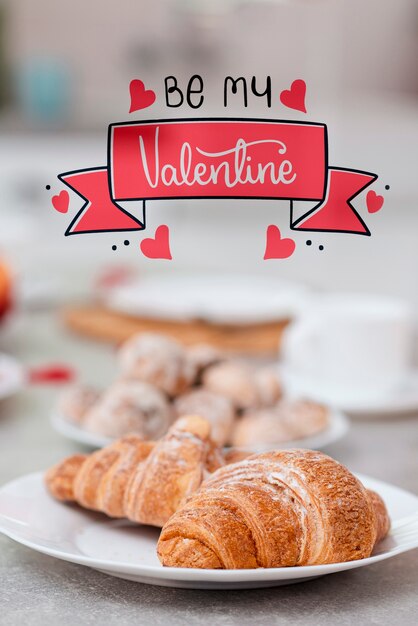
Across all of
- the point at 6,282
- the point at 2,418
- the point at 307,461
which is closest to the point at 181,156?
the point at 307,461

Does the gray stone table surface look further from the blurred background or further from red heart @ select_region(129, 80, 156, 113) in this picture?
the blurred background

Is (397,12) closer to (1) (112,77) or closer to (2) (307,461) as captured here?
(1) (112,77)

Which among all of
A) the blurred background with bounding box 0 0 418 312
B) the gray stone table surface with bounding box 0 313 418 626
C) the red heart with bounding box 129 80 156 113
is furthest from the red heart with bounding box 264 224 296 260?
the blurred background with bounding box 0 0 418 312

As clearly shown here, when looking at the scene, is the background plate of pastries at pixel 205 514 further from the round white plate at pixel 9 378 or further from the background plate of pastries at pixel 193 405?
the round white plate at pixel 9 378

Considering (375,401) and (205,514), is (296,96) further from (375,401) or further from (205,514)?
(375,401)

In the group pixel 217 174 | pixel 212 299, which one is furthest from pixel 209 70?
pixel 217 174

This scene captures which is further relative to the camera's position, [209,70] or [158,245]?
[209,70]

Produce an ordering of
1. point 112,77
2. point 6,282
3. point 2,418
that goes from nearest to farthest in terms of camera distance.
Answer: point 2,418, point 6,282, point 112,77
